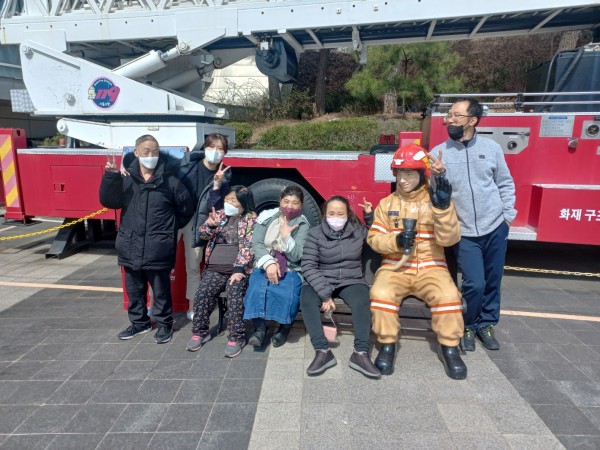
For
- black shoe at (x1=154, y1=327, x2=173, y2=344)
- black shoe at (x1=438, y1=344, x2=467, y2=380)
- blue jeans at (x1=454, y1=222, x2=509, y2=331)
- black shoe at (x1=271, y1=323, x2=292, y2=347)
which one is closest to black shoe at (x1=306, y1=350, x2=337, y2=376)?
black shoe at (x1=271, y1=323, x2=292, y2=347)

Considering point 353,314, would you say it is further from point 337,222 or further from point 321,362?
point 337,222

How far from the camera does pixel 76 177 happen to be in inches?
213

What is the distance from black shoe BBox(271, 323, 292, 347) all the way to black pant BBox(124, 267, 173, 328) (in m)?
0.86

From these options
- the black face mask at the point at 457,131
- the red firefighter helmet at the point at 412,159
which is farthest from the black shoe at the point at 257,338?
the black face mask at the point at 457,131

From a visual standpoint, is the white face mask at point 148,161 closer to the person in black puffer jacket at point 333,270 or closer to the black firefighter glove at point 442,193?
the person in black puffer jacket at point 333,270

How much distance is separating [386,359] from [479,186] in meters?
1.40

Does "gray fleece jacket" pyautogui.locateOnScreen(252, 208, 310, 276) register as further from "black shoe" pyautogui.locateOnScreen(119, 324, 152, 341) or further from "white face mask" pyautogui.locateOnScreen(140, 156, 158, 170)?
"black shoe" pyautogui.locateOnScreen(119, 324, 152, 341)

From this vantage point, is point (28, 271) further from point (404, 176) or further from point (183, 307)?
Result: point (404, 176)

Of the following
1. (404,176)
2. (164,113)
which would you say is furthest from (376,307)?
(164,113)

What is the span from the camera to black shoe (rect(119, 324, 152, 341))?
3.55m

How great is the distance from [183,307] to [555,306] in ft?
11.7

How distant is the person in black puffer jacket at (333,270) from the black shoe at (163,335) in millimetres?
1140

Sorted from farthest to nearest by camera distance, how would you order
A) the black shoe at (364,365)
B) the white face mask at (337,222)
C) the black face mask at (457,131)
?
the white face mask at (337,222), the black face mask at (457,131), the black shoe at (364,365)

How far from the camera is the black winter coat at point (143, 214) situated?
336 cm
